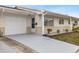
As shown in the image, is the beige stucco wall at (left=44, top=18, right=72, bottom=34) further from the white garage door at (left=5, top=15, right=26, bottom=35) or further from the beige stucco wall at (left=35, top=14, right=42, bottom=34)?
the white garage door at (left=5, top=15, right=26, bottom=35)

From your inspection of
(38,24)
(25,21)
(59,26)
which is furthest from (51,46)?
(59,26)

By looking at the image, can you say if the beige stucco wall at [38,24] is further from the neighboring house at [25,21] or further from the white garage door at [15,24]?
the white garage door at [15,24]

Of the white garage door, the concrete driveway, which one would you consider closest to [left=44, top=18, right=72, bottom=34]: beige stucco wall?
the white garage door

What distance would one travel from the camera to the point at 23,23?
1911 cm

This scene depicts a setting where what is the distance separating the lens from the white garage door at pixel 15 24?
657 inches

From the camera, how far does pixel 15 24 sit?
1773 centimetres

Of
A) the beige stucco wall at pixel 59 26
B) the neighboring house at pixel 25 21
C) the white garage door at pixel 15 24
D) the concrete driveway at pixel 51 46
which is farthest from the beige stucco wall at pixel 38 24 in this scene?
the concrete driveway at pixel 51 46

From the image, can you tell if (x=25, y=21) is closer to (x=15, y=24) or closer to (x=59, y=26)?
(x=15, y=24)

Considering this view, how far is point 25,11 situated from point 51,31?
18.1ft

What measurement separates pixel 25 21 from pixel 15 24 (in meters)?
2.08

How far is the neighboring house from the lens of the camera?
16.2 meters

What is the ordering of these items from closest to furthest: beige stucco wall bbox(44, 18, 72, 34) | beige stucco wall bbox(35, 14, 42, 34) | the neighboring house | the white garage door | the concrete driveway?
the concrete driveway < the neighboring house < the white garage door < beige stucco wall bbox(35, 14, 42, 34) < beige stucco wall bbox(44, 18, 72, 34)
